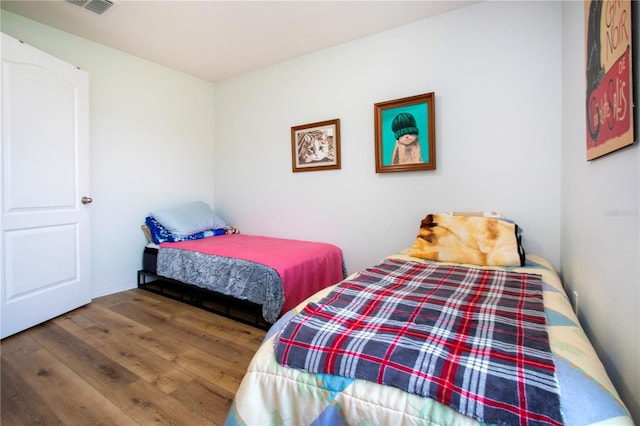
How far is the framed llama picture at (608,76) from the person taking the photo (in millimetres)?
902

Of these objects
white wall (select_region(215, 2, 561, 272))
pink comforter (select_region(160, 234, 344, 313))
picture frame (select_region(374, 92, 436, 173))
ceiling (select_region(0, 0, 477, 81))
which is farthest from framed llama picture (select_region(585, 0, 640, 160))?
pink comforter (select_region(160, 234, 344, 313))

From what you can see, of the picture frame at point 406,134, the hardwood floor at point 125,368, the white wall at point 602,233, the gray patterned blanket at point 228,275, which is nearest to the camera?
the white wall at point 602,233

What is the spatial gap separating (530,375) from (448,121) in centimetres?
209

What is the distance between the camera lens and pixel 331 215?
118 inches

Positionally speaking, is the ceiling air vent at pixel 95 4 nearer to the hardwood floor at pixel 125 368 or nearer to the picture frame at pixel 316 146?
the picture frame at pixel 316 146

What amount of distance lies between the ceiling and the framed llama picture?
1354 millimetres

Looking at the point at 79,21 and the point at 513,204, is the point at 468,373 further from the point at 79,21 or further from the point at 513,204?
the point at 79,21

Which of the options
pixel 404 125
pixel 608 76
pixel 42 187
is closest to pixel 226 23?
pixel 404 125

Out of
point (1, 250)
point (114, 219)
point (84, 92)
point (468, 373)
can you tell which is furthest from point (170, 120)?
point (468, 373)

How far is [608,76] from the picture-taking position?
1058 millimetres

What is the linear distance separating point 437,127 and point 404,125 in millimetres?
267

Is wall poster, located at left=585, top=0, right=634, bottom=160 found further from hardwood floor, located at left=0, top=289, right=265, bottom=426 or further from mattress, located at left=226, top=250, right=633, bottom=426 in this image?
hardwood floor, located at left=0, top=289, right=265, bottom=426

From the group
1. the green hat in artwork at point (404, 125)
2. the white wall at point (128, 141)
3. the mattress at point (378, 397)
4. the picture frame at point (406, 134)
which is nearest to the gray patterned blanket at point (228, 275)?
the white wall at point (128, 141)

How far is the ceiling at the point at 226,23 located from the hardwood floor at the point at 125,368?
8.25 ft
